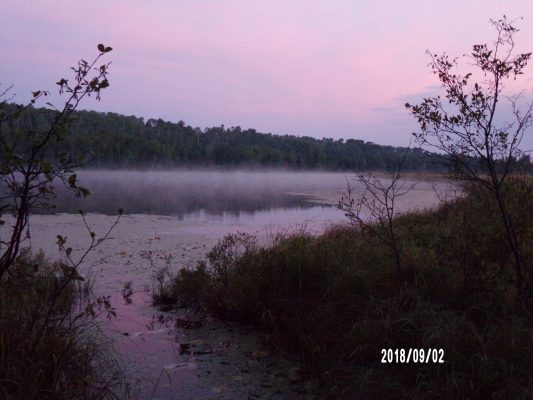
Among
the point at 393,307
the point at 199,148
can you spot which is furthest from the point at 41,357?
the point at 199,148

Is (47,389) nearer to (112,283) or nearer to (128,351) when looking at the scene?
(128,351)

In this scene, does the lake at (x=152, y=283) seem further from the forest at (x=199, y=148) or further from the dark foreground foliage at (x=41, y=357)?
the forest at (x=199, y=148)

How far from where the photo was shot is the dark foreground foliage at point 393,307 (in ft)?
14.2

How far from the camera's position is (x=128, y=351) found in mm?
5777

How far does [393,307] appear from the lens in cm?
552

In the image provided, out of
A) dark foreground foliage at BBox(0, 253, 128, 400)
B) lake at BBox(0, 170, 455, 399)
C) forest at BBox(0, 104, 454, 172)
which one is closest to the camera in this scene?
dark foreground foliage at BBox(0, 253, 128, 400)

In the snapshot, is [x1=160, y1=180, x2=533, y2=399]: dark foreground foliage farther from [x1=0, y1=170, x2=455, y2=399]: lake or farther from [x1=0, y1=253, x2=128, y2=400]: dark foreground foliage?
[x1=0, y1=253, x2=128, y2=400]: dark foreground foliage

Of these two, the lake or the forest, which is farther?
the forest

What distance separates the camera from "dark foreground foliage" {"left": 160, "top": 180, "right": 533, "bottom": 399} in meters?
4.33

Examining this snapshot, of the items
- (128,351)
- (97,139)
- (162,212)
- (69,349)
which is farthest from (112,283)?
(97,139)

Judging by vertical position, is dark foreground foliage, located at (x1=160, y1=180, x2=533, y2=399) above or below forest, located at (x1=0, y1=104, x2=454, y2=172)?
below

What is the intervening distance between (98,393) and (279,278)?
128 inches

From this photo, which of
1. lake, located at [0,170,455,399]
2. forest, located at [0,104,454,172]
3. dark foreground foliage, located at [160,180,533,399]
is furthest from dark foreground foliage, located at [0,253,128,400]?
forest, located at [0,104,454,172]

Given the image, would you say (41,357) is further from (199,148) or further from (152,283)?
(199,148)
